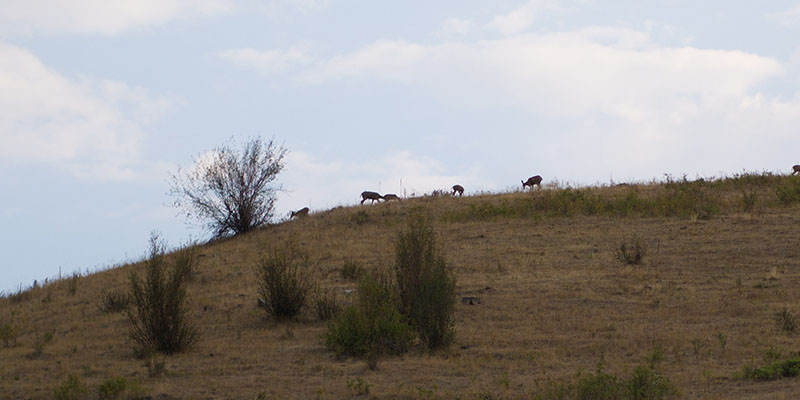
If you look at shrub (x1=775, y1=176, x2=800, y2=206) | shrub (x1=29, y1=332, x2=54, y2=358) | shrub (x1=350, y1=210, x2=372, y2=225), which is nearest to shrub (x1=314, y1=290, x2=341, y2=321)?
shrub (x1=29, y1=332, x2=54, y2=358)

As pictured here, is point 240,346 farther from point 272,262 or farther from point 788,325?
point 788,325

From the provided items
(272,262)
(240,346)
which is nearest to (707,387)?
(240,346)

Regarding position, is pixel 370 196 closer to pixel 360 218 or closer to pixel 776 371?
pixel 360 218

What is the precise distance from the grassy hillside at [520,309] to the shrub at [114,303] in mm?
241

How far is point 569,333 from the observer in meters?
12.7

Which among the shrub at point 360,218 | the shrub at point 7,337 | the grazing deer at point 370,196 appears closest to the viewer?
the shrub at point 7,337

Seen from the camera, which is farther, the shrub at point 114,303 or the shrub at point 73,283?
the shrub at point 73,283

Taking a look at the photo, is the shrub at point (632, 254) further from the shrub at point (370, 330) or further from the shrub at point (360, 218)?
the shrub at point (360, 218)

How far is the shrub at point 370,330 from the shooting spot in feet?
39.5

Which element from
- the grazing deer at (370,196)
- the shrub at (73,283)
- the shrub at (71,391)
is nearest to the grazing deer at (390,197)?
the grazing deer at (370,196)

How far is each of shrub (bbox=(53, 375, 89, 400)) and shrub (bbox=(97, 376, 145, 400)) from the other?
188 millimetres

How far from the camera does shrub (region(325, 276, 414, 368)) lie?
12.1 meters

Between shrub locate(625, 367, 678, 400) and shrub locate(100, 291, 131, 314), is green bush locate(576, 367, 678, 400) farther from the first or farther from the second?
shrub locate(100, 291, 131, 314)

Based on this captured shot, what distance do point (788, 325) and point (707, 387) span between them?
341cm
